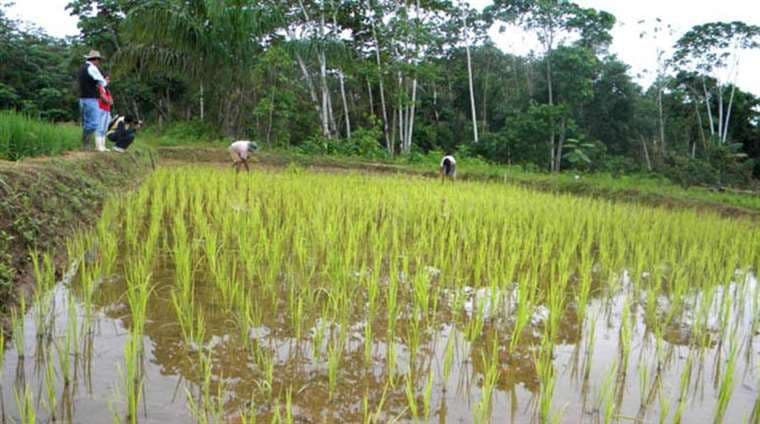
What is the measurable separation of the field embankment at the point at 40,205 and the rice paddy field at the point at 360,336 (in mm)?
129

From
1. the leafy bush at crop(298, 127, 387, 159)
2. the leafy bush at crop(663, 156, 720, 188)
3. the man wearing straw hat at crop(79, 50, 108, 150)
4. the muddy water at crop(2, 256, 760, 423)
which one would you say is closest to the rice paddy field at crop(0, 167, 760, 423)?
the muddy water at crop(2, 256, 760, 423)

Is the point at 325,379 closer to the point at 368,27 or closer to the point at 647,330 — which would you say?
the point at 647,330

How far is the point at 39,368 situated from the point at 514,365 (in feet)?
5.31

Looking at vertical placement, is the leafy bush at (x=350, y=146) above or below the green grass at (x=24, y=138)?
above

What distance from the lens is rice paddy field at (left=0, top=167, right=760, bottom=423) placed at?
164 centimetres

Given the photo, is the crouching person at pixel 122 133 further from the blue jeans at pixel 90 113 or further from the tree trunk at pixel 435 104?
the tree trunk at pixel 435 104

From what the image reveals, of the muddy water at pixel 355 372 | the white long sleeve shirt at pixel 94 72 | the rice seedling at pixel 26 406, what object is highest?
the white long sleeve shirt at pixel 94 72

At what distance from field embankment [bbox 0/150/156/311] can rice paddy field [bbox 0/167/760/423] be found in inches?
5.1

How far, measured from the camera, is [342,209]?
4.93m

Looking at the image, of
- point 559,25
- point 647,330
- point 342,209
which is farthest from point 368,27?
point 647,330

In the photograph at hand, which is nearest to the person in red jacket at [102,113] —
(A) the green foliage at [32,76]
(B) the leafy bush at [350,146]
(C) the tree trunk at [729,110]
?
(B) the leafy bush at [350,146]

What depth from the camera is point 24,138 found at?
3898mm

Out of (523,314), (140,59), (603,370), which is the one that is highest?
(140,59)

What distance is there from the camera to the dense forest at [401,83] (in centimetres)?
1273
